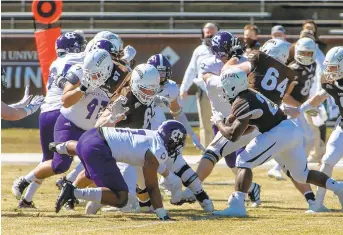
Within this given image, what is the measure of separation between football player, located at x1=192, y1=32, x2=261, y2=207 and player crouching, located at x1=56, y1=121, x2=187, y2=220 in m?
1.20

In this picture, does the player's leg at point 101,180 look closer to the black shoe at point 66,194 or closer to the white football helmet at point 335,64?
the black shoe at point 66,194

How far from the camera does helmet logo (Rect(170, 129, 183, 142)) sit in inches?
351

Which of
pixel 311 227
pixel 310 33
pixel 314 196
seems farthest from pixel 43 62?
pixel 311 227

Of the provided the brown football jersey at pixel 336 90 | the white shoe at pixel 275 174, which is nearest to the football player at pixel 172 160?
the brown football jersey at pixel 336 90

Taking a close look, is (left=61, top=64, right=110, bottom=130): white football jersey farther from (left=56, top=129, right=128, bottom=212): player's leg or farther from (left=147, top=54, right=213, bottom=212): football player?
(left=56, top=129, right=128, bottom=212): player's leg

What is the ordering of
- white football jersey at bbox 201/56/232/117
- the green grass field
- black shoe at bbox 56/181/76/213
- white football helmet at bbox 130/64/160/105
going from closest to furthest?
the green grass field → black shoe at bbox 56/181/76/213 → white football helmet at bbox 130/64/160/105 → white football jersey at bbox 201/56/232/117

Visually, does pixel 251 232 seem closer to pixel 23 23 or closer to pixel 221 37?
pixel 221 37

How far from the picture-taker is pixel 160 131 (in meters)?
8.94

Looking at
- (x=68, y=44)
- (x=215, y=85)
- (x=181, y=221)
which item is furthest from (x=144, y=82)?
(x=215, y=85)

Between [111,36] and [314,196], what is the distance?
8.37 feet

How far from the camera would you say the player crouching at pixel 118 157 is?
28.8ft

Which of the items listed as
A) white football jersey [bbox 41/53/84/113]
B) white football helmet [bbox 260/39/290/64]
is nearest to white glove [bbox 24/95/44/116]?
white football jersey [bbox 41/53/84/113]

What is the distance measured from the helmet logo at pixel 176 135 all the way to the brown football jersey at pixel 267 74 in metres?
1.65

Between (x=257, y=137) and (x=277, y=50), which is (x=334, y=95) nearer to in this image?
(x=277, y=50)
